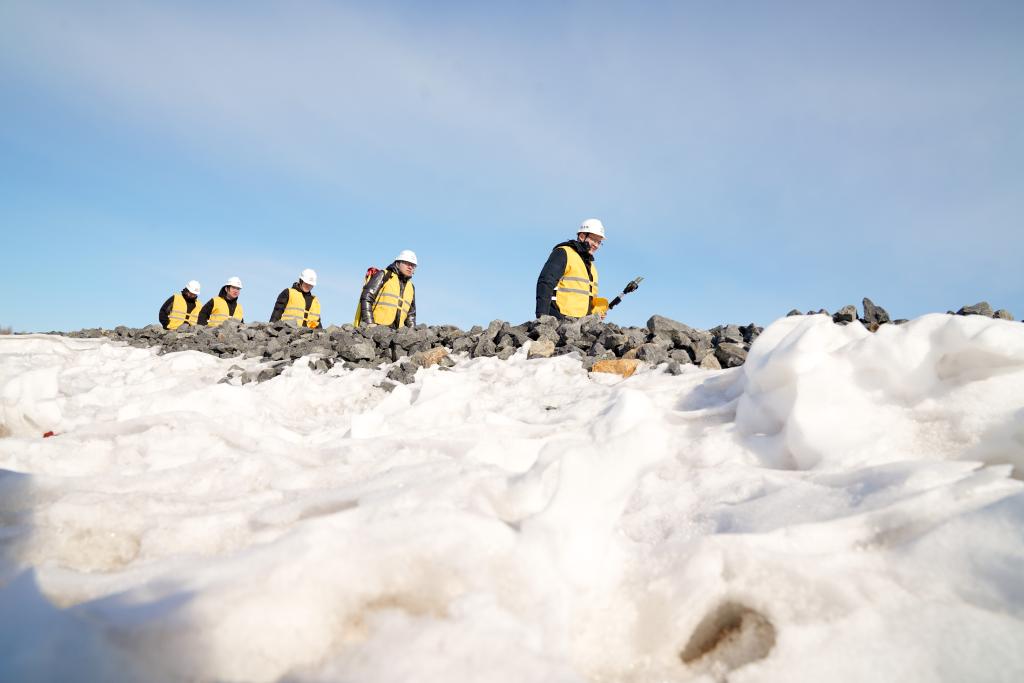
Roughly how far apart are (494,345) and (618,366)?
1758 millimetres

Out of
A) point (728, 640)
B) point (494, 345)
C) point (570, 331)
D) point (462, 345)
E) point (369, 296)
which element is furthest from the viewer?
point (369, 296)

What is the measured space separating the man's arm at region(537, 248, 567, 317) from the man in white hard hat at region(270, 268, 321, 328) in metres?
7.63

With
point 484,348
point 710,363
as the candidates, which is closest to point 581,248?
point 484,348

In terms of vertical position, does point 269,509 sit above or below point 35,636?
above

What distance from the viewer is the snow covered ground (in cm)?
139

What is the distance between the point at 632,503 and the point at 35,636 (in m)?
1.79

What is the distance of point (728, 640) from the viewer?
1554 mm

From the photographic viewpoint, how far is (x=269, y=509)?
208 centimetres

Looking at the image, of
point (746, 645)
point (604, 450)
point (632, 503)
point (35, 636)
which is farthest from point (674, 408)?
point (35, 636)

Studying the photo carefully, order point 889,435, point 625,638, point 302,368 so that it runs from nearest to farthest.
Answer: point 625,638 → point 889,435 → point 302,368

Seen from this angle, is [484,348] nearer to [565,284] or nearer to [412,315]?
[565,284]

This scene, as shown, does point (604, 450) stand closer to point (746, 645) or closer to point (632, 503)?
point (632, 503)

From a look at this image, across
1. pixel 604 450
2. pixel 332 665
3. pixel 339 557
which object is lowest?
pixel 332 665

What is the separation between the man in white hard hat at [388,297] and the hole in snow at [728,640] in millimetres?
10245
